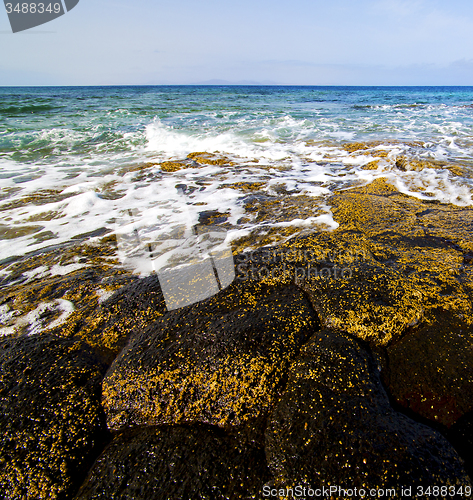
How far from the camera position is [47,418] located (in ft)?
5.16

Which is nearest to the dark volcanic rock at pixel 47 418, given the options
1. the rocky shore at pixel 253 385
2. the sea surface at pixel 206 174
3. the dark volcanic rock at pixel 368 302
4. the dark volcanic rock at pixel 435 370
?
the rocky shore at pixel 253 385

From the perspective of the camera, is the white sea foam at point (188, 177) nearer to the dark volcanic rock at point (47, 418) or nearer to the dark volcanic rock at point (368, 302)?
the dark volcanic rock at point (368, 302)

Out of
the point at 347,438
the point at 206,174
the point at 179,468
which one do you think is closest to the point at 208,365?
the point at 179,468

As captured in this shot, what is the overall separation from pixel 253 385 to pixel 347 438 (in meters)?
0.54

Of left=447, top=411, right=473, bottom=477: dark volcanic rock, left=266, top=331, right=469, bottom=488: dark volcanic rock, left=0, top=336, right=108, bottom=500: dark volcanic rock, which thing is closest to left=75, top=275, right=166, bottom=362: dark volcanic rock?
left=0, top=336, right=108, bottom=500: dark volcanic rock

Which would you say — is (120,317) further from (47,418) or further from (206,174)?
(206,174)

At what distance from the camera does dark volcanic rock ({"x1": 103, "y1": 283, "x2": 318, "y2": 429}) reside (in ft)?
5.23

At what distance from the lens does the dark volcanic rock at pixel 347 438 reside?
1210mm

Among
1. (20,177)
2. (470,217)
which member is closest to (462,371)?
(470,217)

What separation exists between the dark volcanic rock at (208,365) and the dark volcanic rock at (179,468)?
113 mm

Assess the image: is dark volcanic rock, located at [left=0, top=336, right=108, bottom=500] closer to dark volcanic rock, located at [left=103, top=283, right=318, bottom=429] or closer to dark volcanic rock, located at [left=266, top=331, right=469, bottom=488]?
dark volcanic rock, located at [left=103, top=283, right=318, bottom=429]

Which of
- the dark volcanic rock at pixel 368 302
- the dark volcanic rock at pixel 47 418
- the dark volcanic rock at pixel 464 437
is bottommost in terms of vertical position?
the dark volcanic rock at pixel 47 418

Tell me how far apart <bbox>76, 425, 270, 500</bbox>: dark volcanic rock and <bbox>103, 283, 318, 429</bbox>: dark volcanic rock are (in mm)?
113

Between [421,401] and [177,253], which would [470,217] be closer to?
[421,401]
